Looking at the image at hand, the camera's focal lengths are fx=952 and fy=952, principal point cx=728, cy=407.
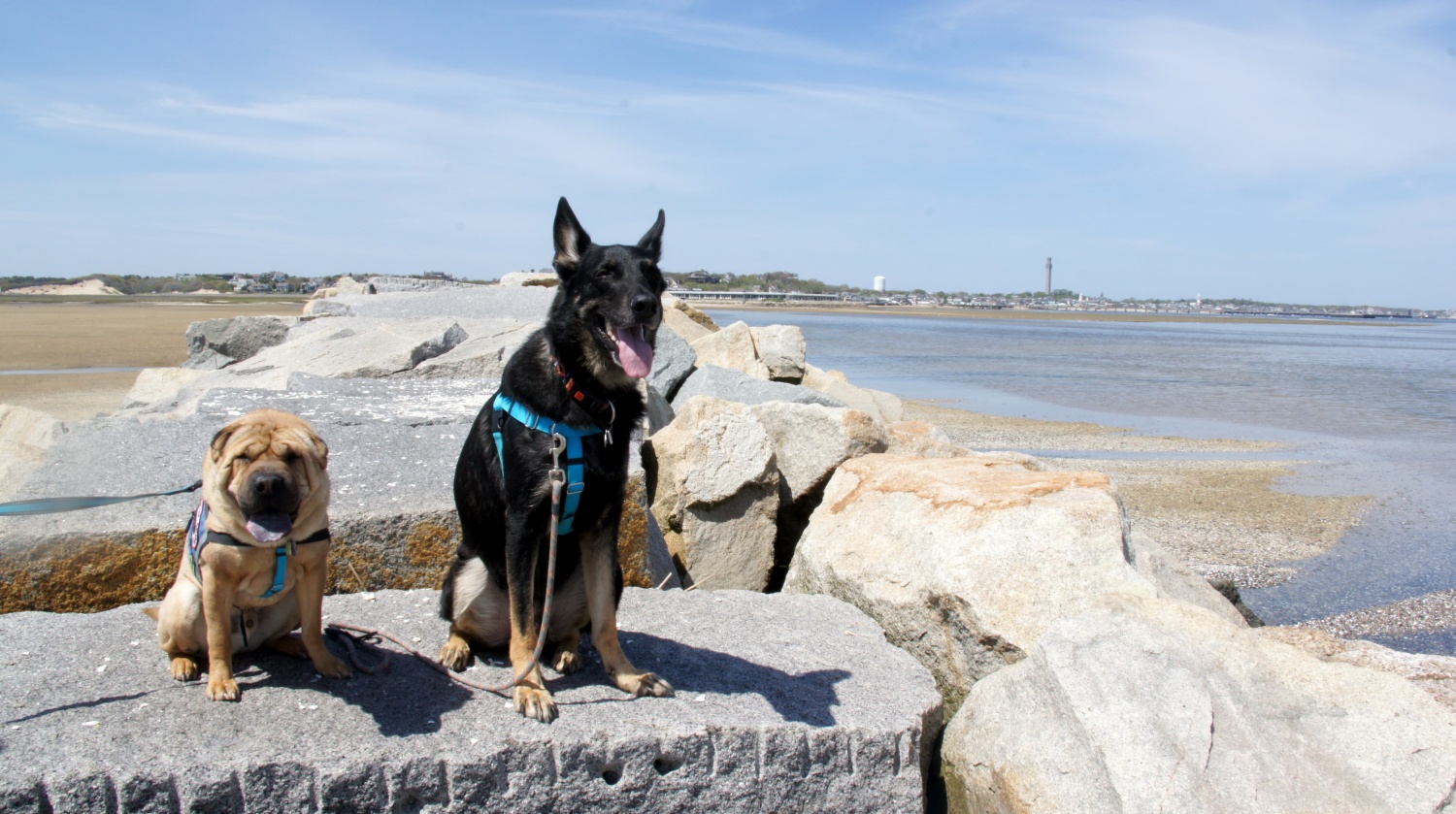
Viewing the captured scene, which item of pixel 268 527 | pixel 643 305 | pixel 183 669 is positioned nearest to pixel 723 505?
pixel 643 305

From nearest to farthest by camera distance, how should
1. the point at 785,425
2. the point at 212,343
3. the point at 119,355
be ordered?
the point at 785,425
the point at 212,343
the point at 119,355

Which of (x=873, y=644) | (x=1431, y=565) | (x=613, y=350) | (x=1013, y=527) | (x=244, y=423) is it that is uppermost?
(x=613, y=350)

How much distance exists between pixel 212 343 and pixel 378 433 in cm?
1035

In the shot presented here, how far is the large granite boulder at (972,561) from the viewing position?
4324mm

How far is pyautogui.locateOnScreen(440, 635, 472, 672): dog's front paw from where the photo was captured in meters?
3.77

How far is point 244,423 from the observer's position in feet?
10.6

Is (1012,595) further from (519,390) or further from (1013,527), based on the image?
(519,390)

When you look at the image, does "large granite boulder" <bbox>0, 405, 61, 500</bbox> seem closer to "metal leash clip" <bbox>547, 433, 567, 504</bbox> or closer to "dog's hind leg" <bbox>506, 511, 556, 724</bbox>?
"dog's hind leg" <bbox>506, 511, 556, 724</bbox>

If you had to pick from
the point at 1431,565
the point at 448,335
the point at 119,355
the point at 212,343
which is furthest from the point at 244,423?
the point at 119,355

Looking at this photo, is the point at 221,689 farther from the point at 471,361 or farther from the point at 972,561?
the point at 471,361

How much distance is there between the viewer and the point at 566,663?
3.81 metres

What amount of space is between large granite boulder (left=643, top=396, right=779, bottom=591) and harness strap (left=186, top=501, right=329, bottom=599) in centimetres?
319

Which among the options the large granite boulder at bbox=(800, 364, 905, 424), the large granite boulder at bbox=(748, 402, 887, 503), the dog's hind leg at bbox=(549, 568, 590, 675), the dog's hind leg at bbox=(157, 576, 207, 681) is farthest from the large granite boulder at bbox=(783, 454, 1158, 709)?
the large granite boulder at bbox=(800, 364, 905, 424)

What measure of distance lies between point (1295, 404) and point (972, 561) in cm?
→ 2077
